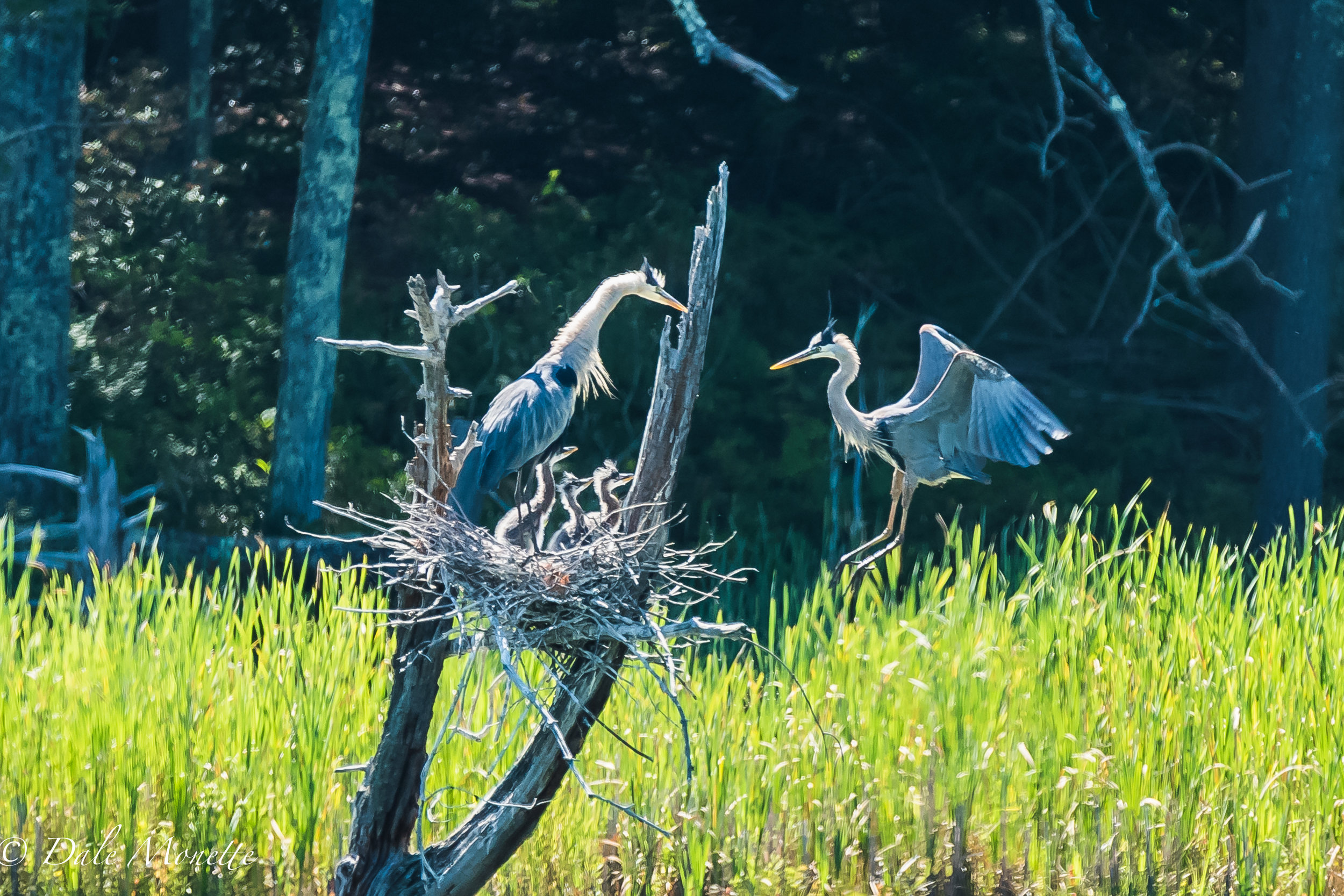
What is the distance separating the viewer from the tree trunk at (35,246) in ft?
22.4

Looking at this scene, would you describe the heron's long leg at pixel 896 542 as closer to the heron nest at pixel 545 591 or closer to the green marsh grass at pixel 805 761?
the green marsh grass at pixel 805 761

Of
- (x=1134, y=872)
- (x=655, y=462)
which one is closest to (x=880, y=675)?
(x=1134, y=872)

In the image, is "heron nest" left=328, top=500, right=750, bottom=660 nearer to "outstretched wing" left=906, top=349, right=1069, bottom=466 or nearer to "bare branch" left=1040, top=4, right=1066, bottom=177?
"outstretched wing" left=906, top=349, right=1069, bottom=466

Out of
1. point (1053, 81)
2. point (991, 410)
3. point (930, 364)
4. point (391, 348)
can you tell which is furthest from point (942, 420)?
point (1053, 81)

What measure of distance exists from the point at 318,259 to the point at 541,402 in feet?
12.5

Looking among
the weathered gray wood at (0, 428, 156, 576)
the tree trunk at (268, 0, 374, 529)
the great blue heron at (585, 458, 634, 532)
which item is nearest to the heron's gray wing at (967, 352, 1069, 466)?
the great blue heron at (585, 458, 634, 532)

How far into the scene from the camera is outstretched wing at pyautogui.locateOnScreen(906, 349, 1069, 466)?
403 cm

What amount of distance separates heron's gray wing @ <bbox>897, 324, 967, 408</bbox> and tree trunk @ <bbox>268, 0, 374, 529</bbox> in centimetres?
394

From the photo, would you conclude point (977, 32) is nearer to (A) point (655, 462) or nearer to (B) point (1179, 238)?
(B) point (1179, 238)

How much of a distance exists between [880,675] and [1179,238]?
12.3ft

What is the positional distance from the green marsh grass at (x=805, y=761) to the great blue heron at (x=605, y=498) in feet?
2.70

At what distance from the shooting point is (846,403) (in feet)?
14.4

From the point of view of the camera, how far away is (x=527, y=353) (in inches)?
Answer: 318

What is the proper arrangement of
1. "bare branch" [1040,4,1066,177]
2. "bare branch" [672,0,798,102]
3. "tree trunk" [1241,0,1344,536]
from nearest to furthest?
1. "bare branch" [672,0,798,102]
2. "bare branch" [1040,4,1066,177]
3. "tree trunk" [1241,0,1344,536]
